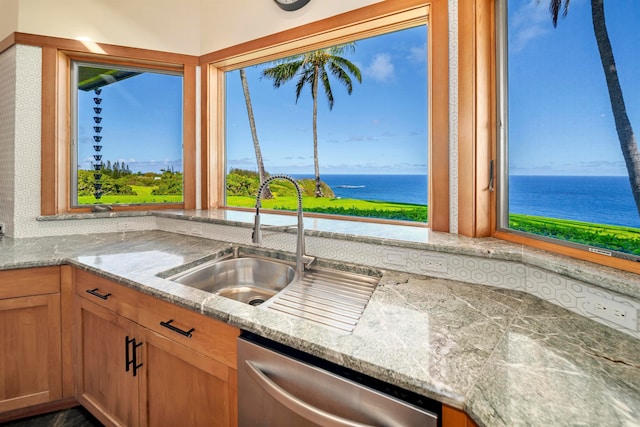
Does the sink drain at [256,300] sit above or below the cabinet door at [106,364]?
above

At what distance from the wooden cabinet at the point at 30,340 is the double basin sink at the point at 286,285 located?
0.76 m

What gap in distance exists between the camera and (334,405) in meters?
0.72

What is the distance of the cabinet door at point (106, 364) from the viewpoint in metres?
1.23

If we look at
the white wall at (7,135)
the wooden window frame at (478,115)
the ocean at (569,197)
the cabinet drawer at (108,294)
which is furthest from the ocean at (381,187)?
the white wall at (7,135)

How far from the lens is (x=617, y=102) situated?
0.81m

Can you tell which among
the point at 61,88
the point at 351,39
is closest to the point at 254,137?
the point at 351,39

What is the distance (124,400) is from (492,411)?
1481mm

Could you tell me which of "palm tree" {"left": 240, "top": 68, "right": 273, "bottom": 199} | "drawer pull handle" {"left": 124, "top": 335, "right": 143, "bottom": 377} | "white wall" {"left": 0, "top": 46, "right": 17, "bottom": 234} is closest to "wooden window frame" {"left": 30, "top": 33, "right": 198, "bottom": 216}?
"white wall" {"left": 0, "top": 46, "right": 17, "bottom": 234}

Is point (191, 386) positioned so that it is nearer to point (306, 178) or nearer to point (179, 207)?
point (306, 178)

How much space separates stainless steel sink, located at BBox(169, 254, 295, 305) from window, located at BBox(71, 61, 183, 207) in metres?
1.14

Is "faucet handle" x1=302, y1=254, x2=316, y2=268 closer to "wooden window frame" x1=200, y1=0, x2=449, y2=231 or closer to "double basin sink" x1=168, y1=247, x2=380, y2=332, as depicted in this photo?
"double basin sink" x1=168, y1=247, x2=380, y2=332

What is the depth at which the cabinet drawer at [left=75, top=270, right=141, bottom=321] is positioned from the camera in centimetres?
120

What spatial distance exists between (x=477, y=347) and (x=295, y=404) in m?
0.48

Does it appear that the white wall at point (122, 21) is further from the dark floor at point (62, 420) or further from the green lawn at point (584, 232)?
the green lawn at point (584, 232)
